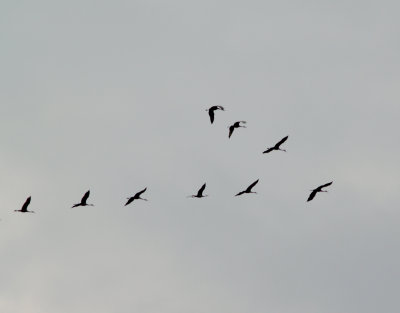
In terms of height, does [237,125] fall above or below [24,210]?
above

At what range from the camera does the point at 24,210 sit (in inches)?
3406

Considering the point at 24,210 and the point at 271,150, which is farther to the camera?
the point at 271,150

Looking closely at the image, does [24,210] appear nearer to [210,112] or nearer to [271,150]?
[210,112]

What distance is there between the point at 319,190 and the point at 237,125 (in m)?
11.3

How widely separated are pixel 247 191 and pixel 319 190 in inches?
311

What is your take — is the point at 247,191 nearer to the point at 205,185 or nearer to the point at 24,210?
the point at 205,185

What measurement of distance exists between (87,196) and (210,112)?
49.9ft

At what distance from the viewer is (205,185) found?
96.0 m

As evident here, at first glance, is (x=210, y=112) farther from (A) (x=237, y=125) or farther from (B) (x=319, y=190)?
(B) (x=319, y=190)

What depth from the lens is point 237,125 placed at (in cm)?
9175

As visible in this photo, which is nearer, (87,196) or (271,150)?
(87,196)

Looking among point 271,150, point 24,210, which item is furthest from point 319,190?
point 24,210

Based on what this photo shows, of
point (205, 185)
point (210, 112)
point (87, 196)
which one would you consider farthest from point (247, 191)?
point (87, 196)

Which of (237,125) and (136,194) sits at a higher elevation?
(237,125)
